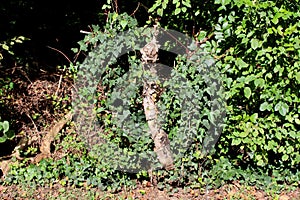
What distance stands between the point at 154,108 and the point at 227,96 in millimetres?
765

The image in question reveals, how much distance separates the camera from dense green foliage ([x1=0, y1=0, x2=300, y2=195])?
353 centimetres

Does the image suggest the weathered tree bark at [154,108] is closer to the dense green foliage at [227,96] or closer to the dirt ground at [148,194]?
the dense green foliage at [227,96]

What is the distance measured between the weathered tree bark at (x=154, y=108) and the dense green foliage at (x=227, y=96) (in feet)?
0.28

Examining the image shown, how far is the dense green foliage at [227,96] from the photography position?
11.6ft

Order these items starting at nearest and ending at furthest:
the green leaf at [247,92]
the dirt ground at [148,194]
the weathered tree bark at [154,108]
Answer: the green leaf at [247,92] < the weathered tree bark at [154,108] < the dirt ground at [148,194]

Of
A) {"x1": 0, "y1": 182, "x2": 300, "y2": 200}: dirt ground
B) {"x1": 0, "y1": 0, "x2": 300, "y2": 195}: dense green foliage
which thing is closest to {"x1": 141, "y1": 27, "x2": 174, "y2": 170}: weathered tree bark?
{"x1": 0, "y1": 0, "x2": 300, "y2": 195}: dense green foliage

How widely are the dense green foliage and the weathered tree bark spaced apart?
0.09 meters

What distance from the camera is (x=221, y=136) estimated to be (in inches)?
162

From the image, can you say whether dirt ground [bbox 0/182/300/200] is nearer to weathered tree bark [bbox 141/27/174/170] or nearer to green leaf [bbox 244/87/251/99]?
weathered tree bark [bbox 141/27/174/170]

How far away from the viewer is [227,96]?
3830mm

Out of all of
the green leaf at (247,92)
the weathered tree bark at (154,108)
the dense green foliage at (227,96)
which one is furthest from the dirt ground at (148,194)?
the green leaf at (247,92)

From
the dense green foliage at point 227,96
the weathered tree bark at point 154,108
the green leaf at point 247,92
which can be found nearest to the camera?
the dense green foliage at point 227,96

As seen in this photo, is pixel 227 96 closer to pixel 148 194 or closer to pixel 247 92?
pixel 247 92

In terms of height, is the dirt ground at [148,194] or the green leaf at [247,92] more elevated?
the green leaf at [247,92]
